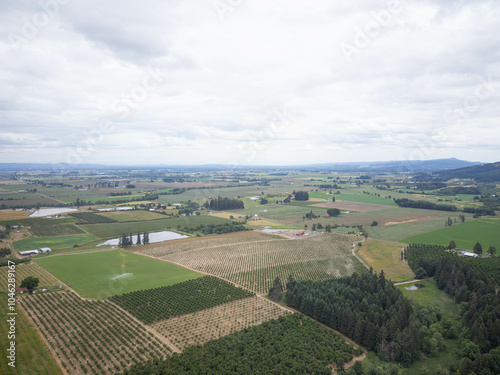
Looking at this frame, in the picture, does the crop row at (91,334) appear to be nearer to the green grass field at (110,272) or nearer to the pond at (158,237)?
the green grass field at (110,272)

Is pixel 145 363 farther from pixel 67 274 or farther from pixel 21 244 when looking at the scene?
pixel 21 244

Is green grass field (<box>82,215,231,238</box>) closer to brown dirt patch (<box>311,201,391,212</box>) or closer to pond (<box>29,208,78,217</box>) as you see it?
pond (<box>29,208,78,217</box>)

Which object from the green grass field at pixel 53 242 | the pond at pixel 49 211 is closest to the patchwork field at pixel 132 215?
the pond at pixel 49 211

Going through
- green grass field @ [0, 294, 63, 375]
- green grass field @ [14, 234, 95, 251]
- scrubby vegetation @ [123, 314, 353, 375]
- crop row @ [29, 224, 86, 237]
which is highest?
crop row @ [29, 224, 86, 237]

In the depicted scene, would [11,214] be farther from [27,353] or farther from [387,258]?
[387,258]

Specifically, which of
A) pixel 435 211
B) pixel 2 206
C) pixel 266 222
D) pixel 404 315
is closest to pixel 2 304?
pixel 404 315

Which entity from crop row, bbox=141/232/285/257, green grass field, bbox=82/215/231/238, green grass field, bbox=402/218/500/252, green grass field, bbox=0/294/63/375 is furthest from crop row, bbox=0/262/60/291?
green grass field, bbox=402/218/500/252

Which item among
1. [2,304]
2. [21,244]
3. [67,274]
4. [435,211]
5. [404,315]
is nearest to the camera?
[404,315]

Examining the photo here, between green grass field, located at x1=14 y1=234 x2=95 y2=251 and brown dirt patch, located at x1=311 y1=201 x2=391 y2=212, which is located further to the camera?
brown dirt patch, located at x1=311 y1=201 x2=391 y2=212
